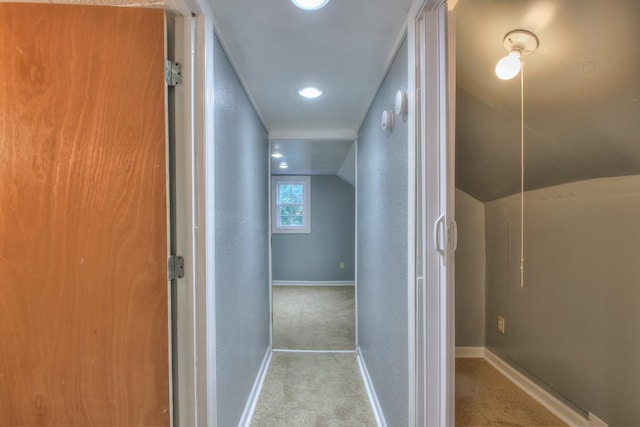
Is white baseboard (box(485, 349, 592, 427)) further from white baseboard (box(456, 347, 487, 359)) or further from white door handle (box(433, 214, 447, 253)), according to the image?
white door handle (box(433, 214, 447, 253))

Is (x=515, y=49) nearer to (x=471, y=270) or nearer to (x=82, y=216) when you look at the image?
(x=82, y=216)

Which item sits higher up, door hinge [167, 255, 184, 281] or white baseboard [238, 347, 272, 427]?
door hinge [167, 255, 184, 281]

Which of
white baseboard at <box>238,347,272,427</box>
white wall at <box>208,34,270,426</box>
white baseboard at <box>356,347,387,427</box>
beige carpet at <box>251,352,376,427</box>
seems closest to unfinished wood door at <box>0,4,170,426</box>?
white wall at <box>208,34,270,426</box>

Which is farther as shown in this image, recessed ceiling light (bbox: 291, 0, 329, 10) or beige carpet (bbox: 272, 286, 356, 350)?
beige carpet (bbox: 272, 286, 356, 350)

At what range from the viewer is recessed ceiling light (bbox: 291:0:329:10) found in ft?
3.35

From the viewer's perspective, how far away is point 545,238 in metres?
1.89

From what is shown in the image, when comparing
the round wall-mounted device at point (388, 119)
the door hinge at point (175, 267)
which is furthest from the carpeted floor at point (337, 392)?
the round wall-mounted device at point (388, 119)

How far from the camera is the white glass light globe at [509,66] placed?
1188 mm

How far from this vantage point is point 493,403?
1888 mm

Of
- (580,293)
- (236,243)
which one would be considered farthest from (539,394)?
(236,243)

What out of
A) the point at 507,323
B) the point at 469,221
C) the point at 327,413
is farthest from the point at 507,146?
the point at 327,413

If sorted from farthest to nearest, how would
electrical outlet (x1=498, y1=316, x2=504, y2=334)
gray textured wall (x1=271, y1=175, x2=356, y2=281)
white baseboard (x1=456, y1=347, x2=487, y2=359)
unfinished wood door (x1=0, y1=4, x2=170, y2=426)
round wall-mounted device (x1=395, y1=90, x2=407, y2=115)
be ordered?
gray textured wall (x1=271, y1=175, x2=356, y2=281)
white baseboard (x1=456, y1=347, x2=487, y2=359)
electrical outlet (x1=498, y1=316, x2=504, y2=334)
round wall-mounted device (x1=395, y1=90, x2=407, y2=115)
unfinished wood door (x1=0, y1=4, x2=170, y2=426)

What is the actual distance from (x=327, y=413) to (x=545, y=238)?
1.88 m

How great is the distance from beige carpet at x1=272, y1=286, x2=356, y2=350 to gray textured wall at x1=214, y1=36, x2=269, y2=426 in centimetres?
68
